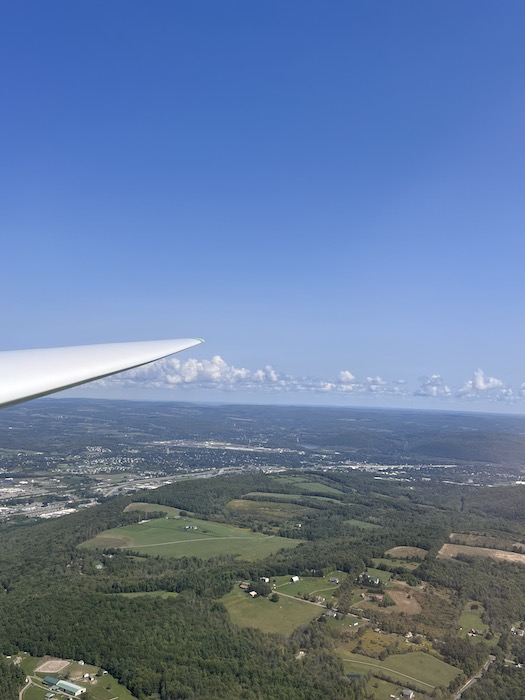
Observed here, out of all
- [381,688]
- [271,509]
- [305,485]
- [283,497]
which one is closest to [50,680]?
[381,688]

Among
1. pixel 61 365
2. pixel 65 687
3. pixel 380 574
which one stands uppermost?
pixel 61 365

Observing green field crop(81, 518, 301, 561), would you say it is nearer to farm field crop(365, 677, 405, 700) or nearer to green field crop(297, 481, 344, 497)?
farm field crop(365, 677, 405, 700)

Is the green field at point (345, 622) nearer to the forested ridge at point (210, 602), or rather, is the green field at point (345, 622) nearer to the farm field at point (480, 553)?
the forested ridge at point (210, 602)

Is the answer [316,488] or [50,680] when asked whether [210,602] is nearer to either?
[50,680]

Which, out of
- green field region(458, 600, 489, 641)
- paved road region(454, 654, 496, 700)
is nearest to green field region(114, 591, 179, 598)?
green field region(458, 600, 489, 641)

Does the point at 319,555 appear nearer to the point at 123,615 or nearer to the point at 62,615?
the point at 123,615

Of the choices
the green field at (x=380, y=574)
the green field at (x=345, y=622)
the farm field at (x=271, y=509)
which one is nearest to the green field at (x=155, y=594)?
the green field at (x=345, y=622)
